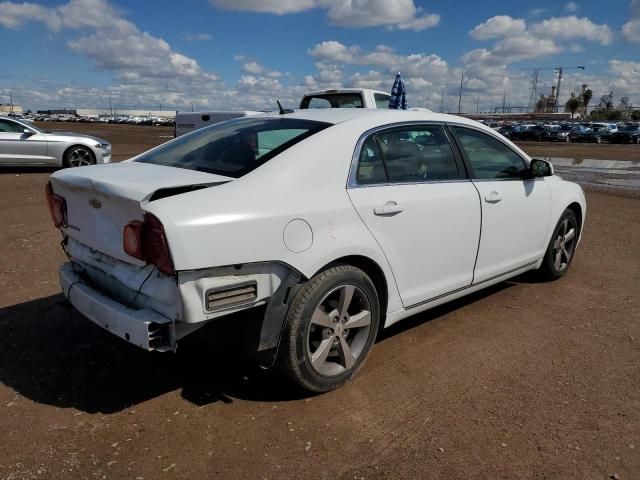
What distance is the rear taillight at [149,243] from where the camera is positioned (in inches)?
99.3

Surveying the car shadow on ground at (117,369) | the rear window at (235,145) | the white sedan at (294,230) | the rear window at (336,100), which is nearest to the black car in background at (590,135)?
the rear window at (336,100)

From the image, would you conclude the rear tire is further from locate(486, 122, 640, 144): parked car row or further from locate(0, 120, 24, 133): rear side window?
locate(486, 122, 640, 144): parked car row

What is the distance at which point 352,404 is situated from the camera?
3.11m

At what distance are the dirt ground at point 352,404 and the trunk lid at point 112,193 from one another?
0.71 metres

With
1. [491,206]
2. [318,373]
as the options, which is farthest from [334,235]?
[491,206]

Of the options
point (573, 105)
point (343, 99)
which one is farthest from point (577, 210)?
point (573, 105)

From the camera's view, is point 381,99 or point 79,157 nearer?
point 381,99

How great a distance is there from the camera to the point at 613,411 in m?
3.05

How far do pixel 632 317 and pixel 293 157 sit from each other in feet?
10.8

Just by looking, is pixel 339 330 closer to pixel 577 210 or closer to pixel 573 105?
pixel 577 210

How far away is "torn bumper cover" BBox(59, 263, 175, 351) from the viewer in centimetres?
260

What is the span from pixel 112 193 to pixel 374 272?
1.59m

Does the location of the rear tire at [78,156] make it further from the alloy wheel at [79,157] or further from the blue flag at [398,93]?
the blue flag at [398,93]

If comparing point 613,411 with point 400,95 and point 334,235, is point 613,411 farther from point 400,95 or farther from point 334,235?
point 400,95
